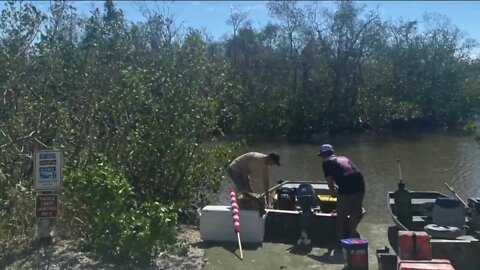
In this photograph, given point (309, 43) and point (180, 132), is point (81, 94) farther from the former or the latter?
point (309, 43)

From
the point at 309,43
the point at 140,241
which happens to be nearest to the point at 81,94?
the point at 140,241

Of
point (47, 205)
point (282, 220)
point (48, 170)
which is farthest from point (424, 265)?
point (48, 170)

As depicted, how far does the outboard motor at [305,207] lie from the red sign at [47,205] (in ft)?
12.1

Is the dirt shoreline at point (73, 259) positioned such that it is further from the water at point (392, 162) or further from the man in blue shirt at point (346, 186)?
the water at point (392, 162)

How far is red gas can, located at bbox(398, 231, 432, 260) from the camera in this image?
251 inches

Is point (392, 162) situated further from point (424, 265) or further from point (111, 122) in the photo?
point (424, 265)

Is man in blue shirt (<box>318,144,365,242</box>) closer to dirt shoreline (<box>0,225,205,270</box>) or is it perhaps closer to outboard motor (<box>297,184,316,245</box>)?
outboard motor (<box>297,184,316,245</box>)

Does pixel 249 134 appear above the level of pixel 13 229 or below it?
above

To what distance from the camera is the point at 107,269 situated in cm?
712

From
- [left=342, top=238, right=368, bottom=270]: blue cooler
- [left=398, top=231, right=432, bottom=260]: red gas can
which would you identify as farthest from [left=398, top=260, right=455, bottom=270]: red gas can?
[left=342, top=238, right=368, bottom=270]: blue cooler

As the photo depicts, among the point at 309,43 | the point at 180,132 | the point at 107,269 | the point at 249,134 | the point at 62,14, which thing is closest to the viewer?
the point at 107,269

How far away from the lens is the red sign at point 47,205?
7215 millimetres

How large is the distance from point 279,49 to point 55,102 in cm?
3540

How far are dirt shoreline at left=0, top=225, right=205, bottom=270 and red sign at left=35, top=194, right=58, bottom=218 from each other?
1.71 ft
